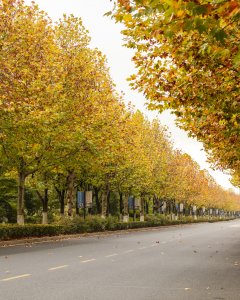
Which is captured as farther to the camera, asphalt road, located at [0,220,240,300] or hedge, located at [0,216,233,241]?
hedge, located at [0,216,233,241]

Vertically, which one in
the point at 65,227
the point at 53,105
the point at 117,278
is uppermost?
the point at 53,105

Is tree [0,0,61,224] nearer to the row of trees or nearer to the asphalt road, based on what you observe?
the row of trees

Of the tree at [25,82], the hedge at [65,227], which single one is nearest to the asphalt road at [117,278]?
the tree at [25,82]

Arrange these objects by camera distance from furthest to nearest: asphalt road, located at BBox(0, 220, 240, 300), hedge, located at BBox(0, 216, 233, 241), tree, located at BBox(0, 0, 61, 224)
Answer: hedge, located at BBox(0, 216, 233, 241) < tree, located at BBox(0, 0, 61, 224) < asphalt road, located at BBox(0, 220, 240, 300)

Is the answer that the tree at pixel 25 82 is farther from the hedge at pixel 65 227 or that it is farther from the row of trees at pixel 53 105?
the hedge at pixel 65 227

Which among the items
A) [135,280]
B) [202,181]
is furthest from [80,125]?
[202,181]

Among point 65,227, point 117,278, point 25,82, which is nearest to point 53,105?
point 25,82

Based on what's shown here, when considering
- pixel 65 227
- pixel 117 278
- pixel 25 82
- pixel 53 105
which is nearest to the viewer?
pixel 117 278

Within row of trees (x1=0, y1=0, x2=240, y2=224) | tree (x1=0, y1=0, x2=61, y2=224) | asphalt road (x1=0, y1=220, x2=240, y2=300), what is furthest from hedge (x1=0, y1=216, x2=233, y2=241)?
asphalt road (x1=0, y1=220, x2=240, y2=300)

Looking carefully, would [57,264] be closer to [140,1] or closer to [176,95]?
[176,95]

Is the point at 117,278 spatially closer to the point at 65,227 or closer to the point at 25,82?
the point at 25,82

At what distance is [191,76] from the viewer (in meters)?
12.2

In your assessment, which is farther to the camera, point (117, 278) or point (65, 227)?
point (65, 227)

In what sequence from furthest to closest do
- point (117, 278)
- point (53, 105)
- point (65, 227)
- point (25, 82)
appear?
1. point (65, 227)
2. point (53, 105)
3. point (25, 82)
4. point (117, 278)
